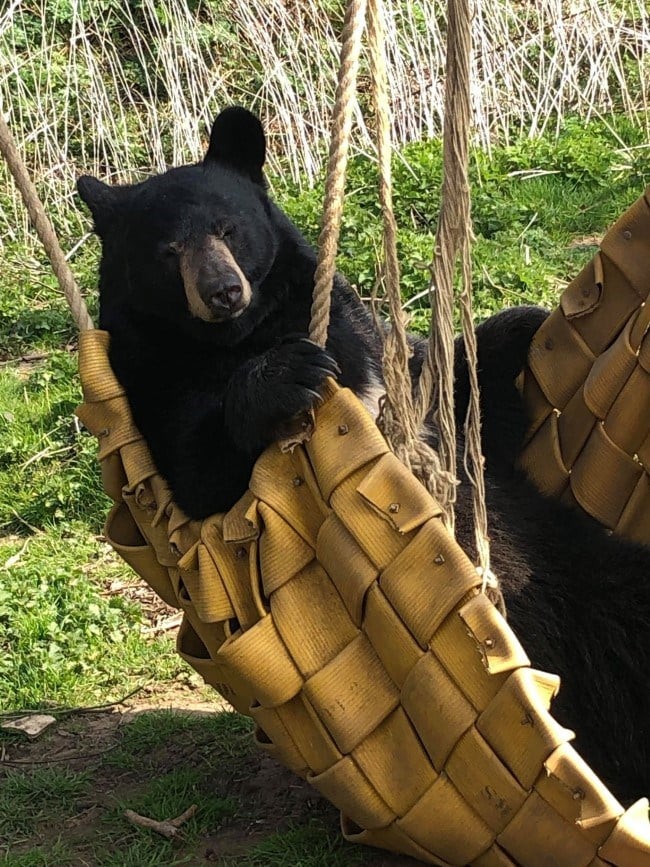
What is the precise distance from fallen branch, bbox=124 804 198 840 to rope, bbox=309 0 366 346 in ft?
A: 4.57

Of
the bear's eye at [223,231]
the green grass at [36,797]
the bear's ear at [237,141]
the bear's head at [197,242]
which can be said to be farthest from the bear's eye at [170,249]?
the green grass at [36,797]

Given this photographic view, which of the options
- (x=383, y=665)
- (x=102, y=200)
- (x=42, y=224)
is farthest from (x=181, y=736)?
(x=102, y=200)

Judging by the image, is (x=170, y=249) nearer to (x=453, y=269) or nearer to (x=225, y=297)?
(x=225, y=297)

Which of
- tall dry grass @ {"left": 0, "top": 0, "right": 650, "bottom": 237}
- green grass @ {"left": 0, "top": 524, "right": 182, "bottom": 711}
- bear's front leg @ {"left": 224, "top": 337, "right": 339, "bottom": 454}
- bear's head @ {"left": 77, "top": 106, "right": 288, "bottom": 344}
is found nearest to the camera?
bear's front leg @ {"left": 224, "top": 337, "right": 339, "bottom": 454}

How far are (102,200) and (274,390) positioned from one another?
1.34 meters

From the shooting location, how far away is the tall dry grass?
8.23 meters

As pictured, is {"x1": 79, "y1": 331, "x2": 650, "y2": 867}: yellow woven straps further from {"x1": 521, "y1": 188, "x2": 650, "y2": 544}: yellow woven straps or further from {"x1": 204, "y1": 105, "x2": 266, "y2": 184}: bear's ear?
{"x1": 204, "y1": 105, "x2": 266, "y2": 184}: bear's ear

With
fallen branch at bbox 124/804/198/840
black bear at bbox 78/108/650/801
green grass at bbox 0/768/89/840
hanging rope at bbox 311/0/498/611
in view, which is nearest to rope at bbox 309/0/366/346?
hanging rope at bbox 311/0/498/611

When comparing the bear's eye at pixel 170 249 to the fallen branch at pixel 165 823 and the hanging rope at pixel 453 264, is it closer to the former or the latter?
the hanging rope at pixel 453 264

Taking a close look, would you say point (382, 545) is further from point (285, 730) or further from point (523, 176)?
point (523, 176)

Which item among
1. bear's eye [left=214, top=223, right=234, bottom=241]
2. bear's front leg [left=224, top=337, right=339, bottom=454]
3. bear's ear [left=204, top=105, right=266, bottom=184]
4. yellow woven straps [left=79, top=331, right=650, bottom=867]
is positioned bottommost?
yellow woven straps [left=79, top=331, right=650, bottom=867]

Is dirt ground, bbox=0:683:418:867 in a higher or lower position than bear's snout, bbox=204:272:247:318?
lower

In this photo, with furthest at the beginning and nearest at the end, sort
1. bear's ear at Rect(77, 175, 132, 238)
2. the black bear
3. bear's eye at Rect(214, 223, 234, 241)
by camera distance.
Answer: bear's ear at Rect(77, 175, 132, 238), bear's eye at Rect(214, 223, 234, 241), the black bear

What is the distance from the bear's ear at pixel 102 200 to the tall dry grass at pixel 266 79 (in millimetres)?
4567
